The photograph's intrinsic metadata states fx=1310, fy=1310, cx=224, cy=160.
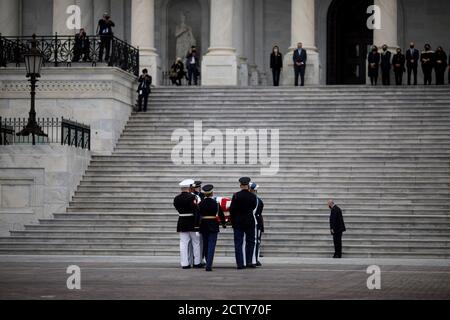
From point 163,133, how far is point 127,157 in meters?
2.40

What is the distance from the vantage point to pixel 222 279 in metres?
25.2

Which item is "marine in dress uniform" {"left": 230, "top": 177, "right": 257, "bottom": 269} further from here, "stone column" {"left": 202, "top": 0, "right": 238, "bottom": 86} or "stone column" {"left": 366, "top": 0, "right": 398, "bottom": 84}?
"stone column" {"left": 366, "top": 0, "right": 398, "bottom": 84}

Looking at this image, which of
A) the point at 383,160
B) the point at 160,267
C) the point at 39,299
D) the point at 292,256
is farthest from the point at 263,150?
the point at 39,299

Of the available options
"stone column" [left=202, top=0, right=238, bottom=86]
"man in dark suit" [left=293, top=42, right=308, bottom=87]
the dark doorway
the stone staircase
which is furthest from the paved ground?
the dark doorway

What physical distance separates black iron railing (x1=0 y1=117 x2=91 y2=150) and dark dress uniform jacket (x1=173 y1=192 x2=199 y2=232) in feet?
37.4

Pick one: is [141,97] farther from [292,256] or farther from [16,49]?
[292,256]

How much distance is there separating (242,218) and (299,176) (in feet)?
40.2

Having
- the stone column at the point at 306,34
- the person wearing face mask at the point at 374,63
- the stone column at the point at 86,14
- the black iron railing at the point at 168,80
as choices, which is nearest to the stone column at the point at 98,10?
the stone column at the point at 86,14

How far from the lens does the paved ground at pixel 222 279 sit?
2120 cm

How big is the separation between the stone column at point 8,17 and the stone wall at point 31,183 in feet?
53.6

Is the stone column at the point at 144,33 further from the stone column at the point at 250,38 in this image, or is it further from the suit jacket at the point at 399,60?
the suit jacket at the point at 399,60

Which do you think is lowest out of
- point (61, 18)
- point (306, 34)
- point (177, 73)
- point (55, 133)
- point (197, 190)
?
point (197, 190)

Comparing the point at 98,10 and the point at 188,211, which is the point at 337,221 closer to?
the point at 188,211

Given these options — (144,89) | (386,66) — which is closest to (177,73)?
(144,89)
